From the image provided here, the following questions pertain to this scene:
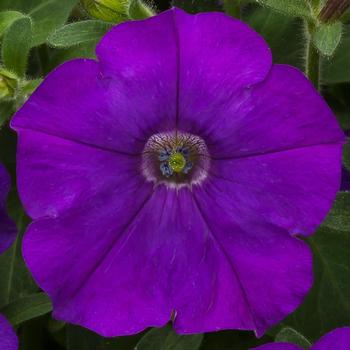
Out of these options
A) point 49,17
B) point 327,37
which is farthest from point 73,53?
point 327,37

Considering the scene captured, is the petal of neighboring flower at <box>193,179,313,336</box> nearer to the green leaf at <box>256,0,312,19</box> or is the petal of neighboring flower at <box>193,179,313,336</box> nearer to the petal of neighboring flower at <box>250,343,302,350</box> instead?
the petal of neighboring flower at <box>250,343,302,350</box>

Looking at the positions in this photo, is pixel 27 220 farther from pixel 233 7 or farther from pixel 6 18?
pixel 233 7

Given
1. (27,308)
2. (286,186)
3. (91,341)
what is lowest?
(91,341)

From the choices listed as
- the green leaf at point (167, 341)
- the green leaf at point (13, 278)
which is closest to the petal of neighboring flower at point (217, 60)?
the green leaf at point (167, 341)

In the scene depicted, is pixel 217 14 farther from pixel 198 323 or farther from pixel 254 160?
pixel 198 323

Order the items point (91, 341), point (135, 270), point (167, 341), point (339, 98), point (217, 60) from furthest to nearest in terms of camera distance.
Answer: point (339, 98), point (91, 341), point (167, 341), point (135, 270), point (217, 60)

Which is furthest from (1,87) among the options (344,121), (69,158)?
(344,121)

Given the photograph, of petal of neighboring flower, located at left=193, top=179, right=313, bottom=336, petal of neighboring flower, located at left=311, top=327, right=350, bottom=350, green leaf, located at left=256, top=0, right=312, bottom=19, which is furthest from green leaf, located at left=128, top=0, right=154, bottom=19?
petal of neighboring flower, located at left=311, top=327, right=350, bottom=350

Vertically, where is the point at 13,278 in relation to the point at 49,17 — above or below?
below
